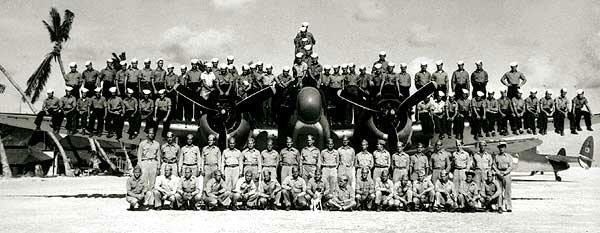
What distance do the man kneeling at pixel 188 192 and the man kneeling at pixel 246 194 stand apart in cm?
76

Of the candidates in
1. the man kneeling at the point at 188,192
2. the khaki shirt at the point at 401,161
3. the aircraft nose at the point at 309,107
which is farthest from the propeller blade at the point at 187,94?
the khaki shirt at the point at 401,161

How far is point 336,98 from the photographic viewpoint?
48.5 feet

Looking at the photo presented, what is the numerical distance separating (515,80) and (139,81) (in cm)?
1063

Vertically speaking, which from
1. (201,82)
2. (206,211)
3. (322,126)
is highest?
(201,82)

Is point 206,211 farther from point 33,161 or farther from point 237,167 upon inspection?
point 33,161

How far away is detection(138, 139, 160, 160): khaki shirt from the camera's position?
12.4 meters

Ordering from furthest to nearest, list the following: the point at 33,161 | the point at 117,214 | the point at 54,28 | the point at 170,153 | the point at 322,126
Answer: the point at 54,28
the point at 33,161
the point at 322,126
the point at 170,153
the point at 117,214

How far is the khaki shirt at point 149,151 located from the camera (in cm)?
1236

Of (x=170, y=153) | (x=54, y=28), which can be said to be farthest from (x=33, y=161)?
(x=170, y=153)

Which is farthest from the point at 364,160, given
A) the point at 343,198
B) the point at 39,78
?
the point at 39,78

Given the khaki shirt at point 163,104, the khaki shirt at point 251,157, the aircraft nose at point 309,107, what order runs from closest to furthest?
1. the khaki shirt at point 251,157
2. the aircraft nose at point 309,107
3. the khaki shirt at point 163,104

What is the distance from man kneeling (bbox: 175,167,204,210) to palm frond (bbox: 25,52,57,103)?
28591 mm

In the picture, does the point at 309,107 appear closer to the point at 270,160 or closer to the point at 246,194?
the point at 270,160

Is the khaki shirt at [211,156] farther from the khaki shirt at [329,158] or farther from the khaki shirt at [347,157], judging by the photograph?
the khaki shirt at [347,157]
